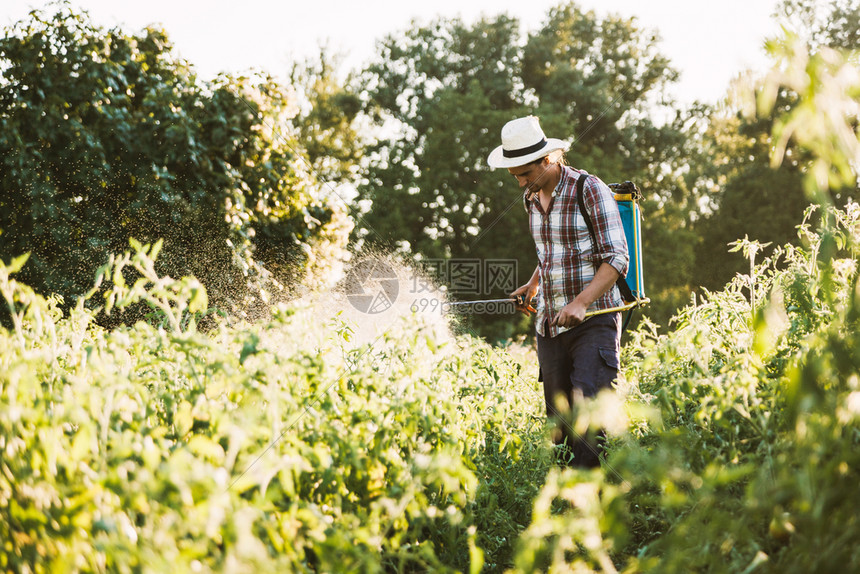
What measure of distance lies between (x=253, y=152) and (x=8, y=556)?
19.5ft

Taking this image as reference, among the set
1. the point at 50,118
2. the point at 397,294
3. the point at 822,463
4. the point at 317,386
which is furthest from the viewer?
the point at 397,294

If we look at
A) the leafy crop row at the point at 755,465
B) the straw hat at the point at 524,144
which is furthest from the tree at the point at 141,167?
the leafy crop row at the point at 755,465

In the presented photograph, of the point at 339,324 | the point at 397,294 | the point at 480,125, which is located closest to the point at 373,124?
the point at 480,125

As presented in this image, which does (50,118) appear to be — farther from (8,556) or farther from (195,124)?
(8,556)

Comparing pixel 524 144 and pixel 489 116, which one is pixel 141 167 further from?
pixel 489 116

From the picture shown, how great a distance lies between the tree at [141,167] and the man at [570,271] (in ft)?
12.6

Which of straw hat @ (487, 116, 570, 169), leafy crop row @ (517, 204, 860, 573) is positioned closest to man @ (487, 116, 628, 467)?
straw hat @ (487, 116, 570, 169)

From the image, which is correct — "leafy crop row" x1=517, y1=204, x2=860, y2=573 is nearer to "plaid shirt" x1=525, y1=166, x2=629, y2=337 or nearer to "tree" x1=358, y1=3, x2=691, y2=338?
"plaid shirt" x1=525, y1=166, x2=629, y2=337

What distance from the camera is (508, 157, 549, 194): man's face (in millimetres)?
3480

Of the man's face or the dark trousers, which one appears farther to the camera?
the man's face

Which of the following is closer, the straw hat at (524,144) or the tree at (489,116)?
the straw hat at (524,144)

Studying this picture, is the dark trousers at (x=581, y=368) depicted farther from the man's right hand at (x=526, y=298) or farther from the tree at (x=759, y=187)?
the tree at (x=759, y=187)

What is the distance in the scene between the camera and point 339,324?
125 inches

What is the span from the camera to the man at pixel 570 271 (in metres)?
3.25
